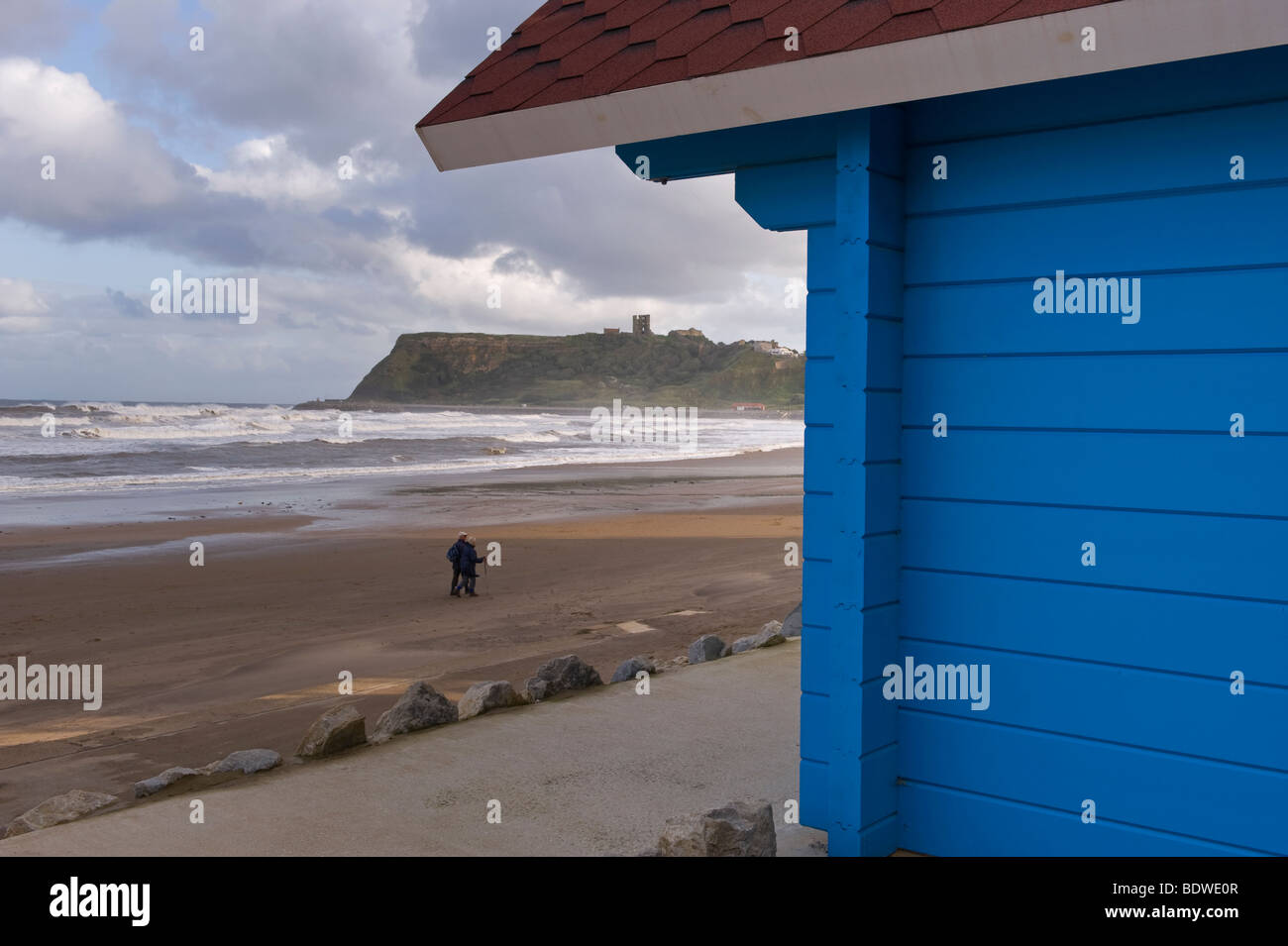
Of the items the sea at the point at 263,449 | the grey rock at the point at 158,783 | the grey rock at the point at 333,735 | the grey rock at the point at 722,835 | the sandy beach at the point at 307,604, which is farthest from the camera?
the sea at the point at 263,449

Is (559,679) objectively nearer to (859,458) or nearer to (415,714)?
(415,714)

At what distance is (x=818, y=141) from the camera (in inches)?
167

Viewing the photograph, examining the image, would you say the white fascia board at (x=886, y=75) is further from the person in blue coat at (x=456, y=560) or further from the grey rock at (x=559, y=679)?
the person in blue coat at (x=456, y=560)

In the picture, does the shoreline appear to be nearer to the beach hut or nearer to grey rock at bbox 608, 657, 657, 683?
grey rock at bbox 608, 657, 657, 683

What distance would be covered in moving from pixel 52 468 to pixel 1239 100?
33650mm

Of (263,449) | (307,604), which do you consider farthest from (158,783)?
(263,449)

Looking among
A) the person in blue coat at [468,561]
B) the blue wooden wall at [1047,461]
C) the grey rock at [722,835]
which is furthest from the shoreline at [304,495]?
the blue wooden wall at [1047,461]

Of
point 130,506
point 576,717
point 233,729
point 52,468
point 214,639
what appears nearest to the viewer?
point 576,717

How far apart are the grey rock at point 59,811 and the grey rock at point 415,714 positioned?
56.6 inches

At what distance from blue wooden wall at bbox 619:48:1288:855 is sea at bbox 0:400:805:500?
2594 cm

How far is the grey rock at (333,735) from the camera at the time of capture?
5777 millimetres

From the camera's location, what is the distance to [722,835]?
396cm

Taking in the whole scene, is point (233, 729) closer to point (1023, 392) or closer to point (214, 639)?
point (214, 639)
